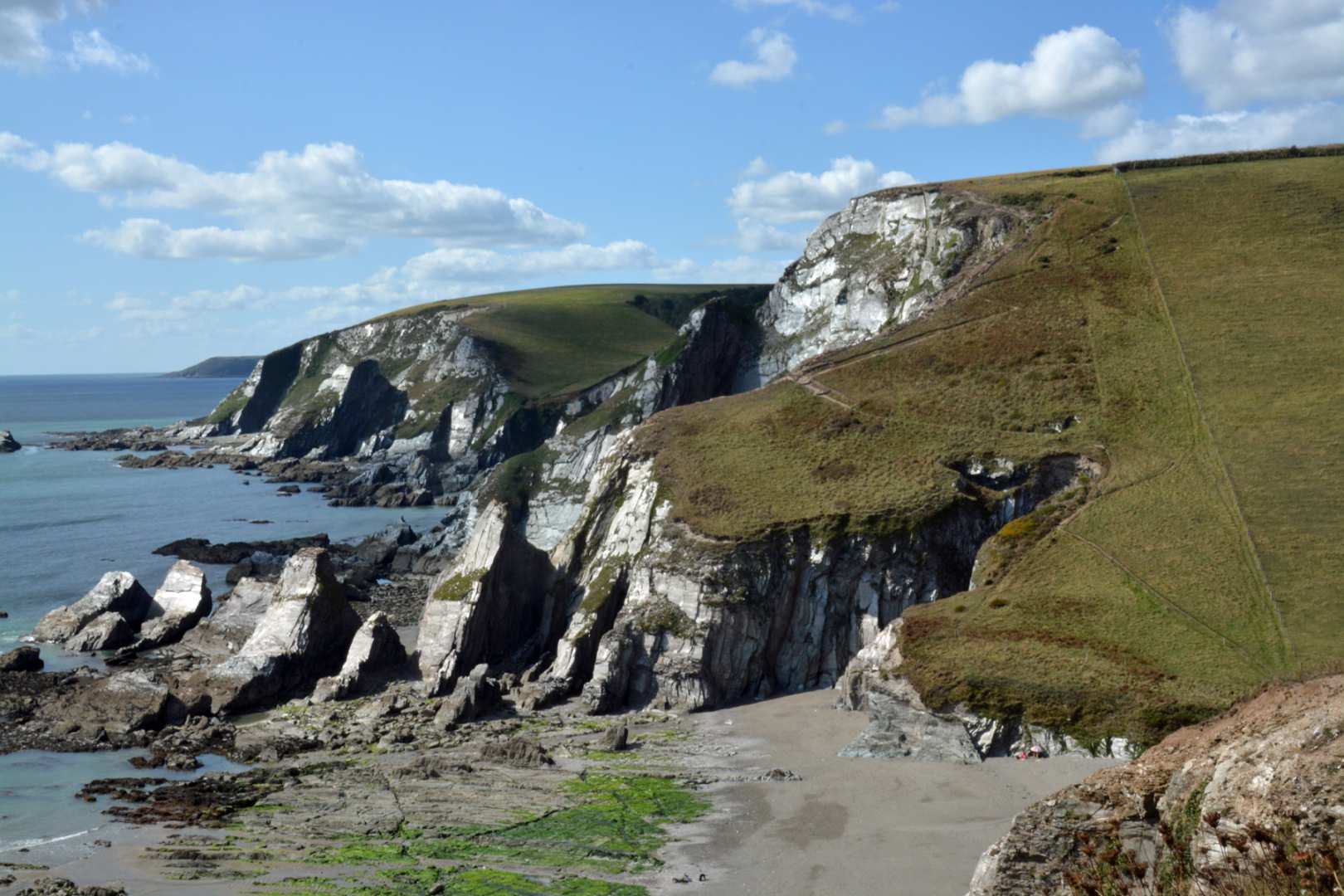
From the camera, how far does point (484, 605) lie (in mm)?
56531

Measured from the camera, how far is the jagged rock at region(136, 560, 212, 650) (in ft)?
210

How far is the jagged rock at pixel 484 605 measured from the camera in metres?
55.1

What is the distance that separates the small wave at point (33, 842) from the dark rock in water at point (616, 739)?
58.6ft

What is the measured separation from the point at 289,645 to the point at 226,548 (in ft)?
133

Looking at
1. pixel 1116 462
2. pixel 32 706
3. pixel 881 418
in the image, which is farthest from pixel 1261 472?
pixel 32 706

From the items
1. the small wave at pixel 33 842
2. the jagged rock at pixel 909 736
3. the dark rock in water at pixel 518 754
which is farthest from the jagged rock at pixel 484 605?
the jagged rock at pixel 909 736

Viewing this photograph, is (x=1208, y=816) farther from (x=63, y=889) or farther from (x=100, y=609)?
(x=100, y=609)

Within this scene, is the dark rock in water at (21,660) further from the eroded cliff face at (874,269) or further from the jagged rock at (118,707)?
the eroded cliff face at (874,269)

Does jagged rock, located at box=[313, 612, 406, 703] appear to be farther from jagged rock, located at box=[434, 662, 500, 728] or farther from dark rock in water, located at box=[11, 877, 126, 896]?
dark rock in water, located at box=[11, 877, 126, 896]

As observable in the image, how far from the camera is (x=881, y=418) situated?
214 feet

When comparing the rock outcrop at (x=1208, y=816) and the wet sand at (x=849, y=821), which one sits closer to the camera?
the rock outcrop at (x=1208, y=816)

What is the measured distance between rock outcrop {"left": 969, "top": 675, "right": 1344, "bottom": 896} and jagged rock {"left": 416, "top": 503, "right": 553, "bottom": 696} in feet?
128

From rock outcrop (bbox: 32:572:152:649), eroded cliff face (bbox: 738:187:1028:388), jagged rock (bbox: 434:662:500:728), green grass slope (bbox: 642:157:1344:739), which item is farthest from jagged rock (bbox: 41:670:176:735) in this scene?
eroded cliff face (bbox: 738:187:1028:388)

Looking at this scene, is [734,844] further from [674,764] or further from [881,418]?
[881,418]
